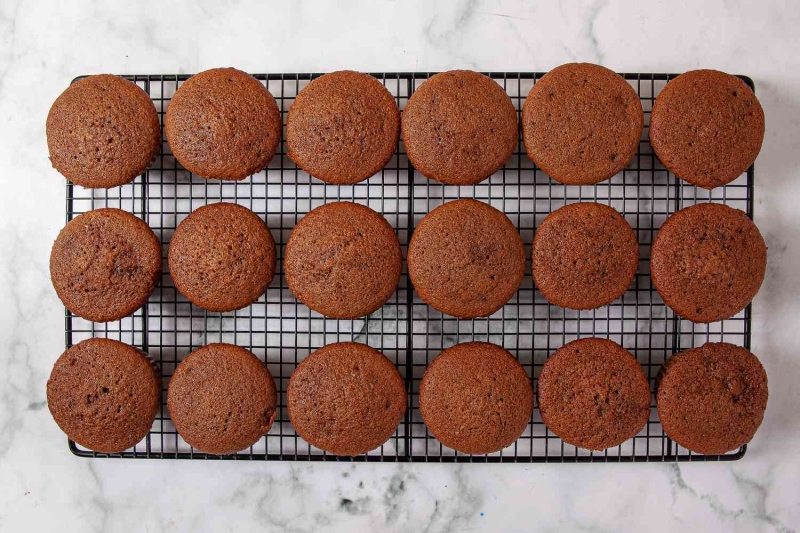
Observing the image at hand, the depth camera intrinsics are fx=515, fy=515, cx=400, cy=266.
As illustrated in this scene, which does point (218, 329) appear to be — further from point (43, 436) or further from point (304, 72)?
point (304, 72)

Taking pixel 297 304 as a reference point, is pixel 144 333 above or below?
below

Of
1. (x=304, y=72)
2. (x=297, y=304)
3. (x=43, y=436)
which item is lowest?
(x=43, y=436)

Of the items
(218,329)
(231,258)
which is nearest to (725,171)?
(231,258)

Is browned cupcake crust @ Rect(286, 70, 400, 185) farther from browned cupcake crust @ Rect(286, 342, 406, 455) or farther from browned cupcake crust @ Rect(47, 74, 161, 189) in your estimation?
browned cupcake crust @ Rect(286, 342, 406, 455)

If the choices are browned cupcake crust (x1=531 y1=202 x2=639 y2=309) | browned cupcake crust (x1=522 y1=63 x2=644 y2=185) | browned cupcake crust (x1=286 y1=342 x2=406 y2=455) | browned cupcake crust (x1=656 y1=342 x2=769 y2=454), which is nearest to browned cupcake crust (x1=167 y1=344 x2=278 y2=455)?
browned cupcake crust (x1=286 y1=342 x2=406 y2=455)

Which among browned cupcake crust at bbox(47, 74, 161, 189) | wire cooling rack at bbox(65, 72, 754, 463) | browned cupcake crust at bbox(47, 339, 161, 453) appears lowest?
browned cupcake crust at bbox(47, 339, 161, 453)

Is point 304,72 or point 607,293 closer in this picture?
point 607,293

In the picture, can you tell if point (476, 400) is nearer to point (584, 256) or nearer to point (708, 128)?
point (584, 256)
